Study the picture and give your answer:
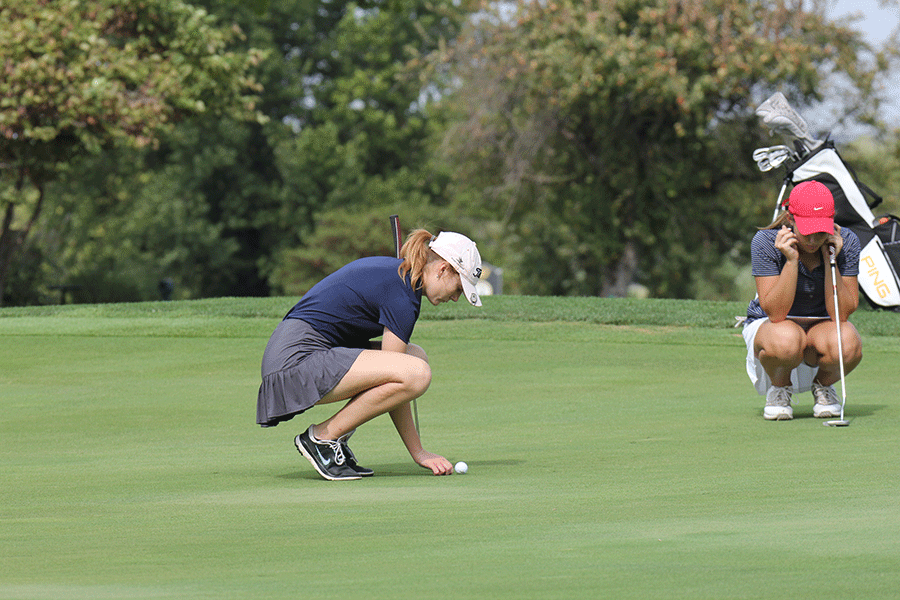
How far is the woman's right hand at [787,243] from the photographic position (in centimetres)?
786

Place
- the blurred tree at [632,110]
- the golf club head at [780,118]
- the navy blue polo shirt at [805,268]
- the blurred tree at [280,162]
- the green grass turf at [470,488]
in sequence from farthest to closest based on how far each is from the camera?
the blurred tree at [280,162]
the blurred tree at [632,110]
the golf club head at [780,118]
the navy blue polo shirt at [805,268]
the green grass turf at [470,488]

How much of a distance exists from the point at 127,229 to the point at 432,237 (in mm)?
37481

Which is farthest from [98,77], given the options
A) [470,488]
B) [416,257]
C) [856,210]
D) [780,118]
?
[470,488]

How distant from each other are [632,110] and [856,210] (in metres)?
14.9

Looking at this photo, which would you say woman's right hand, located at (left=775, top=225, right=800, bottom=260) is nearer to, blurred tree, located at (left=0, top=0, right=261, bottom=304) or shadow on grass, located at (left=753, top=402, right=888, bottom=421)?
shadow on grass, located at (left=753, top=402, right=888, bottom=421)

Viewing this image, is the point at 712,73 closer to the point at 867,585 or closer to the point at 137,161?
the point at 137,161

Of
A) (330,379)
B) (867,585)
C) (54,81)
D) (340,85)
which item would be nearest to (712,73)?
(54,81)

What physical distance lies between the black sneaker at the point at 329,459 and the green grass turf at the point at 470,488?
14 centimetres

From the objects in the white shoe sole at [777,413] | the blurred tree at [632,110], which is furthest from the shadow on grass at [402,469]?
the blurred tree at [632,110]

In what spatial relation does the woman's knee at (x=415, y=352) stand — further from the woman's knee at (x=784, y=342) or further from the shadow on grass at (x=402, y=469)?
the woman's knee at (x=784, y=342)

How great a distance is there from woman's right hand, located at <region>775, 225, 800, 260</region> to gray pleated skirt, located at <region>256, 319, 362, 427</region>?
298 cm

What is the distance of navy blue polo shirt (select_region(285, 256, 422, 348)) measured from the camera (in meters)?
6.01

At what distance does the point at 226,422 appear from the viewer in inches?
345

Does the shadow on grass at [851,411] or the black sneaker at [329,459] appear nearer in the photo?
the black sneaker at [329,459]
